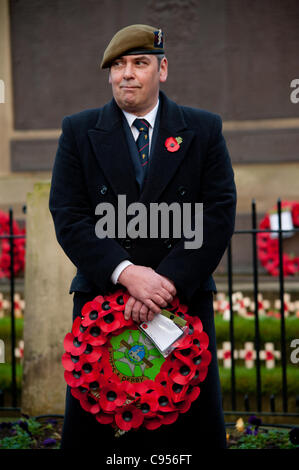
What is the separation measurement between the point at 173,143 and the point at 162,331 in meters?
0.72

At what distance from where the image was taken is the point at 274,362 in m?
5.05

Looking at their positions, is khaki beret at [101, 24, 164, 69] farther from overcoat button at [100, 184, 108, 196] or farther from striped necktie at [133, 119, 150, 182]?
overcoat button at [100, 184, 108, 196]

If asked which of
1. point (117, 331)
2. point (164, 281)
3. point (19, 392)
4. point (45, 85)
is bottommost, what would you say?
point (19, 392)

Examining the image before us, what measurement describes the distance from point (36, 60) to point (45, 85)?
28 centimetres

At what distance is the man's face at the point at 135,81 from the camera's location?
8.05 feet

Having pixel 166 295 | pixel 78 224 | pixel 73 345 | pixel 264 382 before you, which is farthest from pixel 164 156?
pixel 264 382

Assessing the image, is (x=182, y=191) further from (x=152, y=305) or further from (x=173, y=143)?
(x=152, y=305)

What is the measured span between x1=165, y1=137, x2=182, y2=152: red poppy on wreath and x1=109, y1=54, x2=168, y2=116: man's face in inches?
6.0

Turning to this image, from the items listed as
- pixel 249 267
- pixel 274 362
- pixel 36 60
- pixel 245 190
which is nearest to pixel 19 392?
pixel 274 362

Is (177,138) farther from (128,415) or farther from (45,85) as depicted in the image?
(45,85)

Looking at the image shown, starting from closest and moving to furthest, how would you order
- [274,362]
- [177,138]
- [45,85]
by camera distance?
[177,138] < [274,362] < [45,85]

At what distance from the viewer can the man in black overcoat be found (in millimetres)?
2447

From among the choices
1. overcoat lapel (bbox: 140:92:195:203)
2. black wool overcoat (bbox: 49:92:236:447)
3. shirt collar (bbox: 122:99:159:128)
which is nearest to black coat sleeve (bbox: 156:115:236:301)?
black wool overcoat (bbox: 49:92:236:447)

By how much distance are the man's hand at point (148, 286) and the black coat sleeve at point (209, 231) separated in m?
0.04
